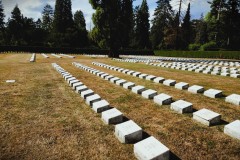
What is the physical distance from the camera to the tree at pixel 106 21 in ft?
81.7

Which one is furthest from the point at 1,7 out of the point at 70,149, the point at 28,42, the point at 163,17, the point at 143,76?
the point at 70,149

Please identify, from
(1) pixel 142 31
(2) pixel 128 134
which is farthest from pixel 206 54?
(2) pixel 128 134

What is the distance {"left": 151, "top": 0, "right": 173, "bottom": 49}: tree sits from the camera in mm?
60750

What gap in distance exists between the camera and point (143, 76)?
921cm

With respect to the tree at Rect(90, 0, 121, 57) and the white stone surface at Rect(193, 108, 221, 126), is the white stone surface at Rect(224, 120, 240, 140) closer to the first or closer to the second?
the white stone surface at Rect(193, 108, 221, 126)

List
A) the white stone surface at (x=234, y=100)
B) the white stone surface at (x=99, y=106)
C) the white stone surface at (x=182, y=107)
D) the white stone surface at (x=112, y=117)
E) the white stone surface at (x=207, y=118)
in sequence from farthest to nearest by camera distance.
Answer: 1. the white stone surface at (x=234, y=100)
2. the white stone surface at (x=99, y=106)
3. the white stone surface at (x=182, y=107)
4. the white stone surface at (x=112, y=117)
5. the white stone surface at (x=207, y=118)

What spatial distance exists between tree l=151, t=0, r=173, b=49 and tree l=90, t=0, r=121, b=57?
3657 cm

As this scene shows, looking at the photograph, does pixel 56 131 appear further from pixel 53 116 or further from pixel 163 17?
pixel 163 17

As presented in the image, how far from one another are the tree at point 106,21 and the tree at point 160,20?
1440 inches

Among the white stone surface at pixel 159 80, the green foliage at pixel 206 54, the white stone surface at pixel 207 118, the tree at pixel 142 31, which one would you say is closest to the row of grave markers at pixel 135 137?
the white stone surface at pixel 207 118

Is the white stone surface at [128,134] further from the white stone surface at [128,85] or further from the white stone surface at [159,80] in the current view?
the white stone surface at [159,80]

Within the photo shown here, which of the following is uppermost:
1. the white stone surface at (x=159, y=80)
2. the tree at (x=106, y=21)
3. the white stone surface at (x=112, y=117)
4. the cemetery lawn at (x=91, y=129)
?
the tree at (x=106, y=21)

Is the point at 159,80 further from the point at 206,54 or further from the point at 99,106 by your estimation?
the point at 206,54

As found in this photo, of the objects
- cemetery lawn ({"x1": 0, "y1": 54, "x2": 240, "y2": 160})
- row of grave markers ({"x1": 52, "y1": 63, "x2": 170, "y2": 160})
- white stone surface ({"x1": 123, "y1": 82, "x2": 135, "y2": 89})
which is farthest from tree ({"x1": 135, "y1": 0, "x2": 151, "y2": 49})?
row of grave markers ({"x1": 52, "y1": 63, "x2": 170, "y2": 160})
